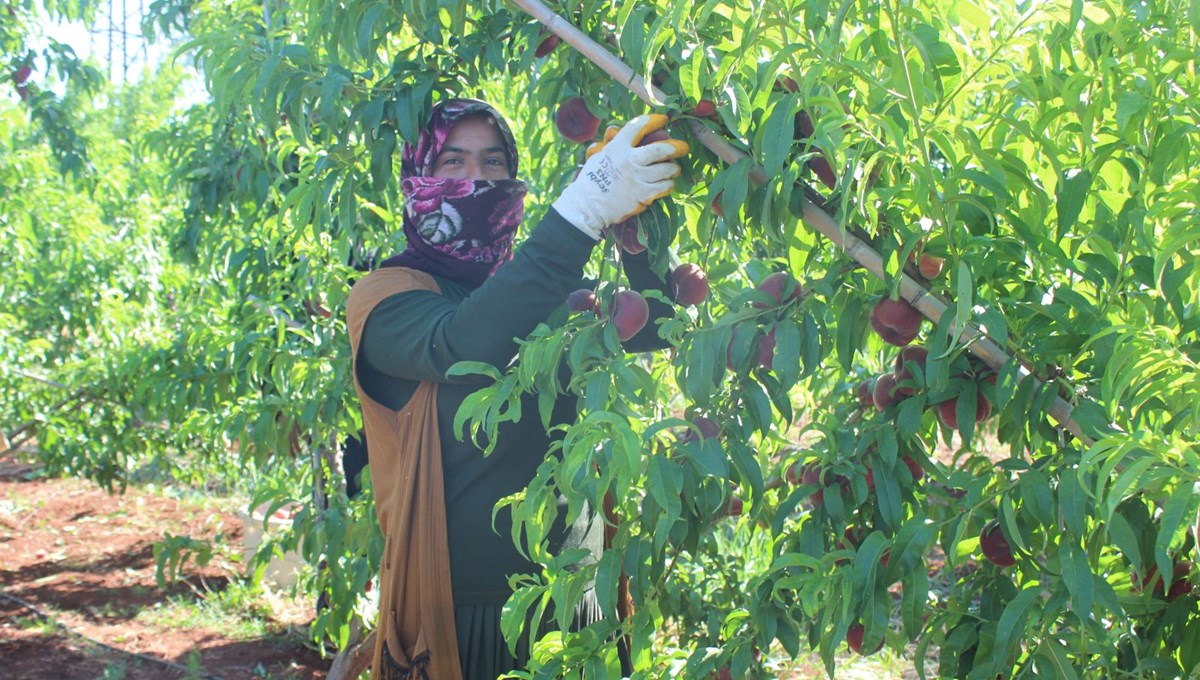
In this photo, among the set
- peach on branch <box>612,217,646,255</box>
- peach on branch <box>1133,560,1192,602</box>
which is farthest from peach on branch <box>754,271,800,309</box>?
peach on branch <box>1133,560,1192,602</box>

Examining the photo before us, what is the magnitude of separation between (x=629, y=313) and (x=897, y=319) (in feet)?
1.22

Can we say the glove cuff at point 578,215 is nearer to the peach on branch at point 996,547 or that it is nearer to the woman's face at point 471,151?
the woman's face at point 471,151

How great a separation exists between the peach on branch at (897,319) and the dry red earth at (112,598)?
2784mm

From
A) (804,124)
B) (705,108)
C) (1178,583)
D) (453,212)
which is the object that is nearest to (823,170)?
(804,124)

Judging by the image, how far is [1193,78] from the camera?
124cm

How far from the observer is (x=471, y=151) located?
210 centimetres

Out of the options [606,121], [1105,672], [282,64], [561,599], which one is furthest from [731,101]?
[282,64]

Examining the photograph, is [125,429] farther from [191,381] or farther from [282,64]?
[282,64]

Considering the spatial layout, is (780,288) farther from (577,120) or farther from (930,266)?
(577,120)

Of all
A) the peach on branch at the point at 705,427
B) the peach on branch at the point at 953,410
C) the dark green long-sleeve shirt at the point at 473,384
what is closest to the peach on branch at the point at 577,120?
the dark green long-sleeve shirt at the point at 473,384

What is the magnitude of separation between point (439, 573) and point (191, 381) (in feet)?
6.13

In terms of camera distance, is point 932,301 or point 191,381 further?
point 191,381

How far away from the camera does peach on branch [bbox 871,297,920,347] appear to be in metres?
1.40

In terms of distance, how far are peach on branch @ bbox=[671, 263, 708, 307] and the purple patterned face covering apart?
48 centimetres
